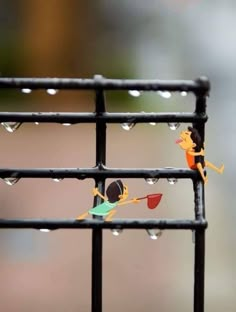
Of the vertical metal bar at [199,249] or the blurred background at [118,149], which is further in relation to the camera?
the blurred background at [118,149]

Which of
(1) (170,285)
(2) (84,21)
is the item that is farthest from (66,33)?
(1) (170,285)

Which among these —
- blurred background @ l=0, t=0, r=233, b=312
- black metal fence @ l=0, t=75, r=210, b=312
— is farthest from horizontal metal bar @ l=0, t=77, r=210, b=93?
blurred background @ l=0, t=0, r=233, b=312

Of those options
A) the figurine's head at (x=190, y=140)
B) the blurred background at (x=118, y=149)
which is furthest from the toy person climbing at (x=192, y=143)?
the blurred background at (x=118, y=149)

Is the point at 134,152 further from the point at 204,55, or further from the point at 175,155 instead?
the point at 204,55

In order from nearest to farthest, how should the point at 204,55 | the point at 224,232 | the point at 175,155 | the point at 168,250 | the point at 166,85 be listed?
the point at 166,85
the point at 168,250
the point at 224,232
the point at 175,155
the point at 204,55

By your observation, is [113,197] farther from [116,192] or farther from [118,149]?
[118,149]

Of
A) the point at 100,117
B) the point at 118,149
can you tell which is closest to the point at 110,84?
the point at 100,117

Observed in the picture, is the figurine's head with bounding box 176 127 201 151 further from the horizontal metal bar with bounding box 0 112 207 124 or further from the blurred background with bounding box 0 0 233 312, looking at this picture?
the blurred background with bounding box 0 0 233 312

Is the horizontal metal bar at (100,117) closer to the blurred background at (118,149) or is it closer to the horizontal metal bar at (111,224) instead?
the horizontal metal bar at (111,224)
